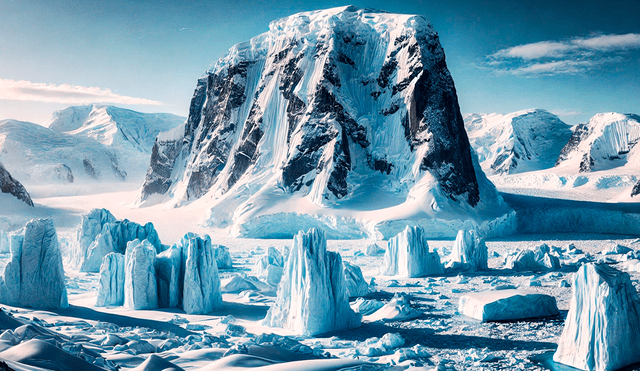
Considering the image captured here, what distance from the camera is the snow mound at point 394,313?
14.4m

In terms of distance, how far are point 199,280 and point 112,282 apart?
3117 millimetres

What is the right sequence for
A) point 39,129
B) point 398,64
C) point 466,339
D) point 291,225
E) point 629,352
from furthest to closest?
point 39,129
point 398,64
point 291,225
point 466,339
point 629,352

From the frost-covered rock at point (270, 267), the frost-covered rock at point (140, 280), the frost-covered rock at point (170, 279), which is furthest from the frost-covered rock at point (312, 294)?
the frost-covered rock at point (270, 267)

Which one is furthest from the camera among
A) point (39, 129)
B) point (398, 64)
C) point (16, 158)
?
point (39, 129)

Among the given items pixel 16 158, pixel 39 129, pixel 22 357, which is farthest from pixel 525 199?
pixel 39 129

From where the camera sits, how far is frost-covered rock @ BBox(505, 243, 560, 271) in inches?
866

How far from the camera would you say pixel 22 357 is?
734 cm

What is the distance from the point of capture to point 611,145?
2724 inches

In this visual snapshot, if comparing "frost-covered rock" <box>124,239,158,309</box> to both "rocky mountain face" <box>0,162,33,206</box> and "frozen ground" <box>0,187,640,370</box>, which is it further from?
"rocky mountain face" <box>0,162,33,206</box>

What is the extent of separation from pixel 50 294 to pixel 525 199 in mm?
41574

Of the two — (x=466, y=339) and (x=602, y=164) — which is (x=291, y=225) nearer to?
(x=466, y=339)

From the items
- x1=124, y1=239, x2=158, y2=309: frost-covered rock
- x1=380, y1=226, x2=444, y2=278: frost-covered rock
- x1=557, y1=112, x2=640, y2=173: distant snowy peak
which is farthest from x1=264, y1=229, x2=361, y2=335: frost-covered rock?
x1=557, y1=112, x2=640, y2=173: distant snowy peak

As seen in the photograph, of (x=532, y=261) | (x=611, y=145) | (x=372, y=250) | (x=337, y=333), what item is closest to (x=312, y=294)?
(x=337, y=333)

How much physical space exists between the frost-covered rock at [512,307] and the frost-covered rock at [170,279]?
29.2 feet
